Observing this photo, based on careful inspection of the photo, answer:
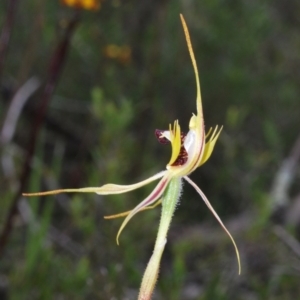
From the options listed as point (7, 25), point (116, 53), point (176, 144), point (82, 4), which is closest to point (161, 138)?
point (176, 144)

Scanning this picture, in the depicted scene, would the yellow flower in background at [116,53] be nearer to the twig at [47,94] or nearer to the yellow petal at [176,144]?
the twig at [47,94]

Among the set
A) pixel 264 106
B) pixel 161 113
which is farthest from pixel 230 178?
pixel 264 106

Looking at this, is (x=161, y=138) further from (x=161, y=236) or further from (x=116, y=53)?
(x=116, y=53)

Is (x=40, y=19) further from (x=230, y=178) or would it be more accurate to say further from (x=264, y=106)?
(x=264, y=106)

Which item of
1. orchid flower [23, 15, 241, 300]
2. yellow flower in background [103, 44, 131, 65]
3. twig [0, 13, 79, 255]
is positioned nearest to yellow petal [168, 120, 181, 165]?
orchid flower [23, 15, 241, 300]

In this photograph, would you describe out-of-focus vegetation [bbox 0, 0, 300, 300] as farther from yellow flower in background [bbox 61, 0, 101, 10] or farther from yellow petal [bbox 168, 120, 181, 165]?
yellow petal [bbox 168, 120, 181, 165]

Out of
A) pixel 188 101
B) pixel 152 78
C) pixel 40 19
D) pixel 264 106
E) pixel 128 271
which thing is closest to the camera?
pixel 128 271
